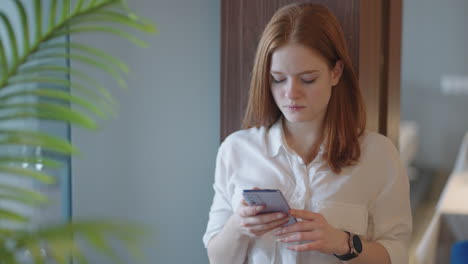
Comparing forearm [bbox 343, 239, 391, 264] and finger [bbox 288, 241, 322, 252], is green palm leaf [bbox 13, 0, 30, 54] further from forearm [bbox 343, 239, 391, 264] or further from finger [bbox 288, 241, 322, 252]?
forearm [bbox 343, 239, 391, 264]

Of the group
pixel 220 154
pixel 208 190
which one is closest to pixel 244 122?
pixel 220 154

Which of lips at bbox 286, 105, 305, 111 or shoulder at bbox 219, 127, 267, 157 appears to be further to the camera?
shoulder at bbox 219, 127, 267, 157

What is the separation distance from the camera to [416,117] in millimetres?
5883

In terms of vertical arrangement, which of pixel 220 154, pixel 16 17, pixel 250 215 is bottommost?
pixel 250 215

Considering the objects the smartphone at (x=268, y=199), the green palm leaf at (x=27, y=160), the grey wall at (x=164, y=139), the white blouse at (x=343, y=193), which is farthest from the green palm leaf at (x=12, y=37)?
the grey wall at (x=164, y=139)

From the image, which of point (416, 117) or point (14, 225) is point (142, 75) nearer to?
point (14, 225)

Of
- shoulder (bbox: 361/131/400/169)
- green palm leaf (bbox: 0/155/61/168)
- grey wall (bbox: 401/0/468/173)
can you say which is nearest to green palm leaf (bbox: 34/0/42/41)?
green palm leaf (bbox: 0/155/61/168)

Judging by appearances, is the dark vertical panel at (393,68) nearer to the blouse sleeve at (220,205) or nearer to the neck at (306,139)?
the neck at (306,139)

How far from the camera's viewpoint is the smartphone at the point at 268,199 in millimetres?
1419

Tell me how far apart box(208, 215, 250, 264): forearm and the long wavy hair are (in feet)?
0.98

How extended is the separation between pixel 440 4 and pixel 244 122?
442cm

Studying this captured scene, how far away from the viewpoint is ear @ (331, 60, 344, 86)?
1608mm

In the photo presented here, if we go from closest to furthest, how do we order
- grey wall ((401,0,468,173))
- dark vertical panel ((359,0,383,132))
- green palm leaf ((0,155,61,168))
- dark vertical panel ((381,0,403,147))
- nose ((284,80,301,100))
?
green palm leaf ((0,155,61,168))
nose ((284,80,301,100))
dark vertical panel ((359,0,383,132))
dark vertical panel ((381,0,403,147))
grey wall ((401,0,468,173))

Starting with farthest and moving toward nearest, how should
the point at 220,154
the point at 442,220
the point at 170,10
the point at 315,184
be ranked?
the point at 442,220 < the point at 170,10 < the point at 220,154 < the point at 315,184
